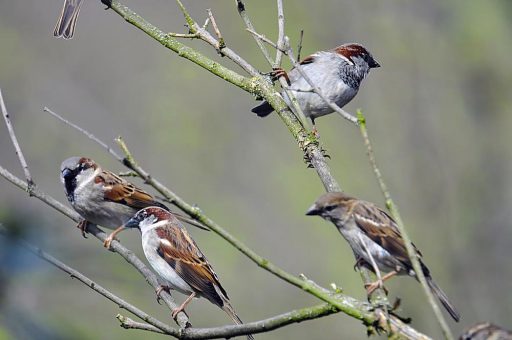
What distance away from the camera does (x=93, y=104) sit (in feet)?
46.0

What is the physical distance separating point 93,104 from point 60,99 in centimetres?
60

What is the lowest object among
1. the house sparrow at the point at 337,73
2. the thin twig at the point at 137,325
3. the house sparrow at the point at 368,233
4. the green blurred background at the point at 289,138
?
the thin twig at the point at 137,325

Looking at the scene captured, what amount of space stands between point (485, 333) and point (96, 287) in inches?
58.4

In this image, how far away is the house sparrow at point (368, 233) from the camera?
3400mm

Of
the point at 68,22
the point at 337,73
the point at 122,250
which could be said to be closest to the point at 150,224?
the point at 122,250

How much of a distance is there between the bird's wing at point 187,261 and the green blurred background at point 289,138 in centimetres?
724

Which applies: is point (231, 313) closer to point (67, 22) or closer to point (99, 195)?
point (99, 195)

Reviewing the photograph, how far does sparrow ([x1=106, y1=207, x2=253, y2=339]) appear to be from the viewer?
185 inches

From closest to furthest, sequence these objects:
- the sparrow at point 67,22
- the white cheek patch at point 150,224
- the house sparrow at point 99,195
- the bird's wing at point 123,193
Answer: the white cheek patch at point 150,224
the house sparrow at point 99,195
the bird's wing at point 123,193
the sparrow at point 67,22

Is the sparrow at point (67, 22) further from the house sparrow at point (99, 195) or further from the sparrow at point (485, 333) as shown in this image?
the sparrow at point (485, 333)

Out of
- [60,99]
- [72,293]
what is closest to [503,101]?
[60,99]

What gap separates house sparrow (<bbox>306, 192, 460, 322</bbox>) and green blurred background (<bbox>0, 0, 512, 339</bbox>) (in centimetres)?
859

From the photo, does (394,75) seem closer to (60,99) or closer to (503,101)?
(503,101)

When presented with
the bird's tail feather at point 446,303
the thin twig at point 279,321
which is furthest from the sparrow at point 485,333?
the thin twig at point 279,321
